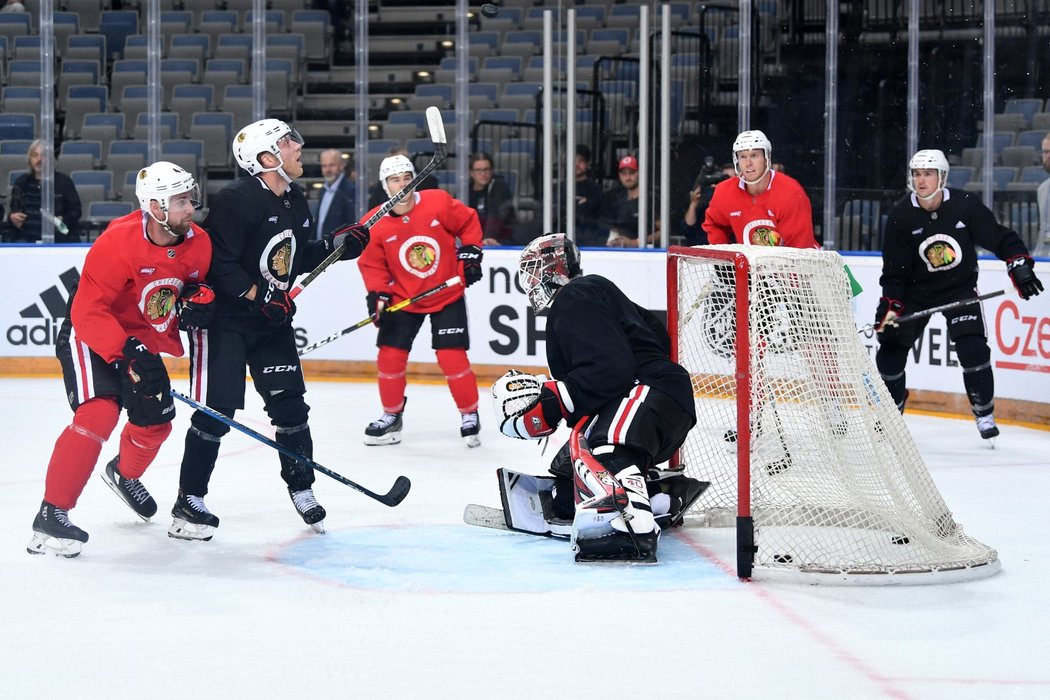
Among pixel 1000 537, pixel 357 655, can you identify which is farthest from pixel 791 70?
→ pixel 357 655

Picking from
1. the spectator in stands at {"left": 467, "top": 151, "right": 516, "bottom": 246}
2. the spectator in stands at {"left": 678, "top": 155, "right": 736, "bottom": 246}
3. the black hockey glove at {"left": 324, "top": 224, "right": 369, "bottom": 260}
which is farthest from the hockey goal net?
the spectator in stands at {"left": 467, "top": 151, "right": 516, "bottom": 246}

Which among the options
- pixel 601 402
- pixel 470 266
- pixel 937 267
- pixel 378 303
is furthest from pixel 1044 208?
pixel 601 402

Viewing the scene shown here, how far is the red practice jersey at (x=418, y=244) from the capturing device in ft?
18.5

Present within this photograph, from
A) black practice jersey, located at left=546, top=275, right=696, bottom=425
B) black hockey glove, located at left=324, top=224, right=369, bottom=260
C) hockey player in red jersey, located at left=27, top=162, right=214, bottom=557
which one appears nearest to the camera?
black practice jersey, located at left=546, top=275, right=696, bottom=425

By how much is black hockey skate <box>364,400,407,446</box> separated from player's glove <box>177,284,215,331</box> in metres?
1.90

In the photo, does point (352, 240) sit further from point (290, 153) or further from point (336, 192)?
point (336, 192)

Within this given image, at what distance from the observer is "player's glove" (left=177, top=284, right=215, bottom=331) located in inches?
141

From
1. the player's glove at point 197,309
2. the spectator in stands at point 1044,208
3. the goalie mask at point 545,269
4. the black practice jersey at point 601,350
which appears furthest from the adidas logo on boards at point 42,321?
the spectator in stands at point 1044,208

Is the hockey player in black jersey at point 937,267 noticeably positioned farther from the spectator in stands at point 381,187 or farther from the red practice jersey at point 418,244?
the spectator in stands at point 381,187

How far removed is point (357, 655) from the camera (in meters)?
2.74

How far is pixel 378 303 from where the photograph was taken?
5555 millimetres

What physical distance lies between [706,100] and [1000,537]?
369 centimetres

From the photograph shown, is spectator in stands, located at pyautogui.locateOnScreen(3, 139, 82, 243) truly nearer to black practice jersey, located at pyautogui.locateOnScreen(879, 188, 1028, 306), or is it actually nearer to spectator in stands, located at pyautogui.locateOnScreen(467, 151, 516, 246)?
spectator in stands, located at pyautogui.locateOnScreen(467, 151, 516, 246)

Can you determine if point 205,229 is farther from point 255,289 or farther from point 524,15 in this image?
point 524,15
